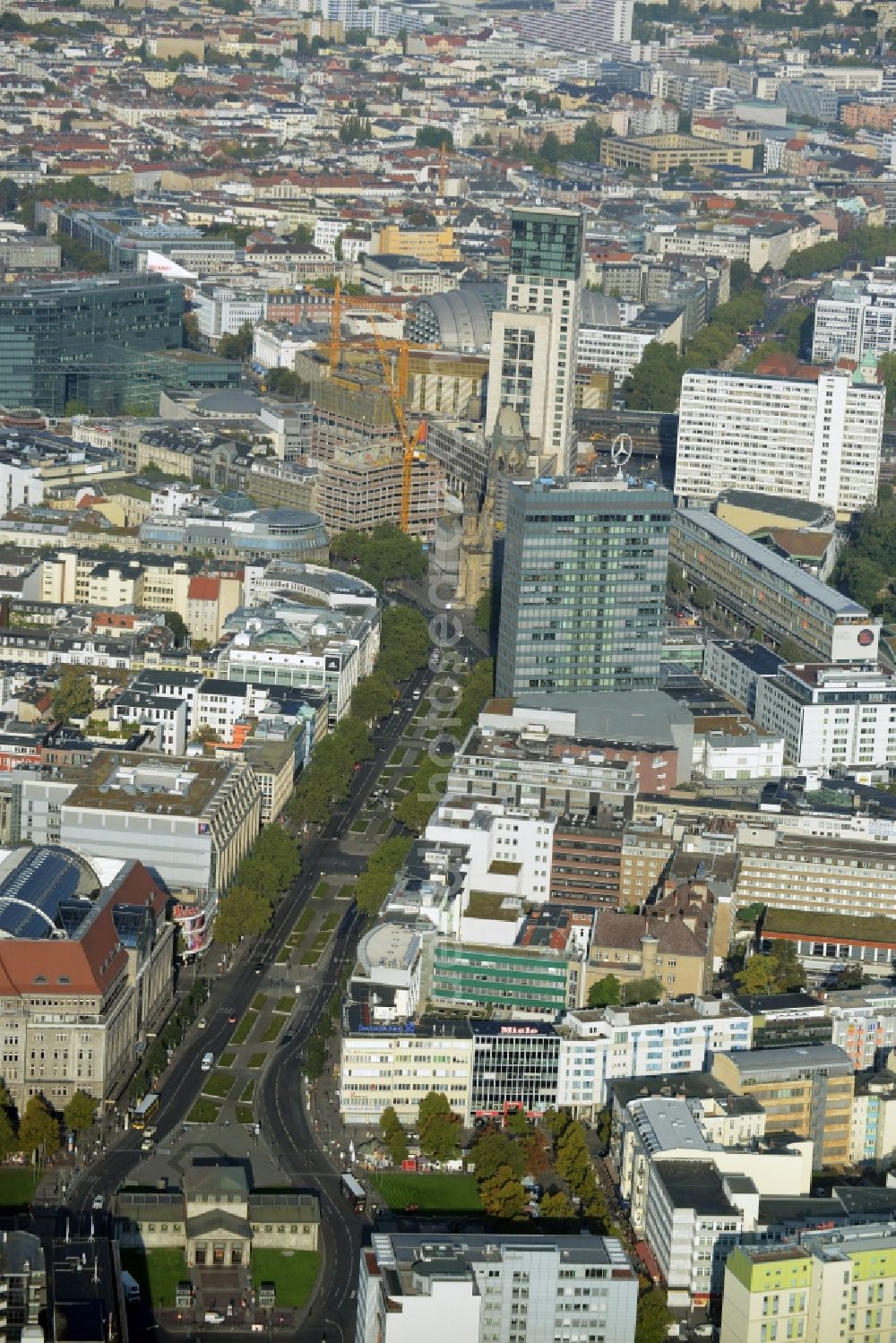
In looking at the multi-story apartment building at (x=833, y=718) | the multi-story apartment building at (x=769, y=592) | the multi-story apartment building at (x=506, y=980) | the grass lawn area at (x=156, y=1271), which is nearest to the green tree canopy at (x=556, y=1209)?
the grass lawn area at (x=156, y=1271)

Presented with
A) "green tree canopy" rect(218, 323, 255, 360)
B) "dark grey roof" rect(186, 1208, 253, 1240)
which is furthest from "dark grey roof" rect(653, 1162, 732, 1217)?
"green tree canopy" rect(218, 323, 255, 360)

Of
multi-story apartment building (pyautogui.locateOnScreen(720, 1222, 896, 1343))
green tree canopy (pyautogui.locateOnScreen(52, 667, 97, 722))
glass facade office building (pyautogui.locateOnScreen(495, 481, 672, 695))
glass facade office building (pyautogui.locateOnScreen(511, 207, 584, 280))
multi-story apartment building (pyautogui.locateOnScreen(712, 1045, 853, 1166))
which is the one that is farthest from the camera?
glass facade office building (pyautogui.locateOnScreen(511, 207, 584, 280))

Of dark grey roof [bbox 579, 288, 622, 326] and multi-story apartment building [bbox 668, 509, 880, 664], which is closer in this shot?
multi-story apartment building [bbox 668, 509, 880, 664]

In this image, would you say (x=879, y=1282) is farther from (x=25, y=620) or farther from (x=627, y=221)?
(x=627, y=221)

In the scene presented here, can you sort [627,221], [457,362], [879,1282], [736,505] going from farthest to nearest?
[627,221]
[457,362]
[736,505]
[879,1282]

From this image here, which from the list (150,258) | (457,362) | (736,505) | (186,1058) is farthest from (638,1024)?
(150,258)

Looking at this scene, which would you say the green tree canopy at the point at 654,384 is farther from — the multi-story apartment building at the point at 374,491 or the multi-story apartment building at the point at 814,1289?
the multi-story apartment building at the point at 814,1289

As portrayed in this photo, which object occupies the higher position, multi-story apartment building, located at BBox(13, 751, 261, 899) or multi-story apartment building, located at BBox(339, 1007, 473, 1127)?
multi-story apartment building, located at BBox(13, 751, 261, 899)

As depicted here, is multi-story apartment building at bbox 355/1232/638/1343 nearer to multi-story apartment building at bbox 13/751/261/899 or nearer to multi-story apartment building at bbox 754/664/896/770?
multi-story apartment building at bbox 13/751/261/899
